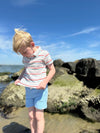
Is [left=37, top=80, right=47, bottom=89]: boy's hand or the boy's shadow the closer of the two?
[left=37, top=80, right=47, bottom=89]: boy's hand

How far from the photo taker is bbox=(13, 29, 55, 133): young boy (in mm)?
2129

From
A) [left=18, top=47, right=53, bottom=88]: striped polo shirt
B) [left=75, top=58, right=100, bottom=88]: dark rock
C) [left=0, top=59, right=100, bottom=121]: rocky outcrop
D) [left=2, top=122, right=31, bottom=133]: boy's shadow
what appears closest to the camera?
[left=18, top=47, right=53, bottom=88]: striped polo shirt

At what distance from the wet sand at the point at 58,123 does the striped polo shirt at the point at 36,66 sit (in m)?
1.77

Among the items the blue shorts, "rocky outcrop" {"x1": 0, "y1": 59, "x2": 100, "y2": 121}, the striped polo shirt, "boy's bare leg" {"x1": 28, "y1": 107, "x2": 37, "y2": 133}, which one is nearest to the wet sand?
"rocky outcrop" {"x1": 0, "y1": 59, "x2": 100, "y2": 121}

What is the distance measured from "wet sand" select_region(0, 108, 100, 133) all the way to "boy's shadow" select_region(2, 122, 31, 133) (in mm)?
84

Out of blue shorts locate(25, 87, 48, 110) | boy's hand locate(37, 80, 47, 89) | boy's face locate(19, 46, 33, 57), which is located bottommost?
blue shorts locate(25, 87, 48, 110)

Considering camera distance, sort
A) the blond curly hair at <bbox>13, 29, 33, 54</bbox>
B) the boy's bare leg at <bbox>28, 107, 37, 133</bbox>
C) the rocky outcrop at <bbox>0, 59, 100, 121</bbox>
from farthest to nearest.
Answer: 1. the rocky outcrop at <bbox>0, 59, 100, 121</bbox>
2. the boy's bare leg at <bbox>28, 107, 37, 133</bbox>
3. the blond curly hair at <bbox>13, 29, 33, 54</bbox>

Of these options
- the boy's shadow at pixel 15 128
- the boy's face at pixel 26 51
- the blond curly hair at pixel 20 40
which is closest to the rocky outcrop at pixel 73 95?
the boy's shadow at pixel 15 128

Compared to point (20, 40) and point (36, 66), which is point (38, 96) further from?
point (20, 40)

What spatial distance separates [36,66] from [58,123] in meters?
2.31

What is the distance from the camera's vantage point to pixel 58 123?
377 centimetres

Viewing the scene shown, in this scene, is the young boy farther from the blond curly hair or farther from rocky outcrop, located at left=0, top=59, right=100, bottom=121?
rocky outcrop, located at left=0, top=59, right=100, bottom=121

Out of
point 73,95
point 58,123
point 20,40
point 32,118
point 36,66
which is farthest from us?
point 73,95

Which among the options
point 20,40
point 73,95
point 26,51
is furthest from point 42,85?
point 73,95
